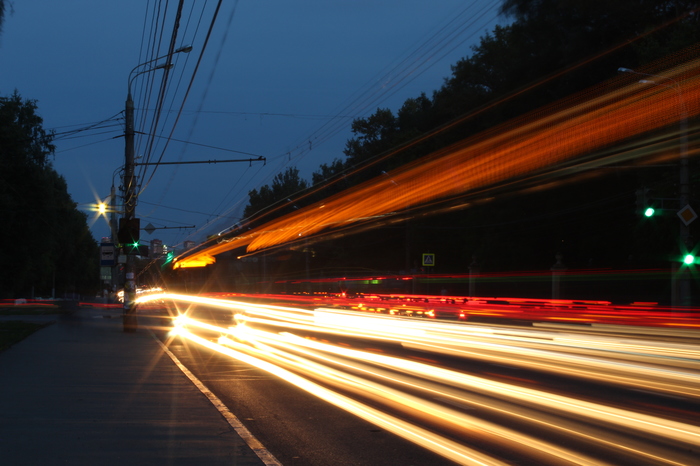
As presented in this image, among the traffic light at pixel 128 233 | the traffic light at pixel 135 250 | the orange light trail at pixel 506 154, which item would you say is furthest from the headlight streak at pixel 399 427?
the orange light trail at pixel 506 154

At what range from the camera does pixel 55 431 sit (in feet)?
25.0

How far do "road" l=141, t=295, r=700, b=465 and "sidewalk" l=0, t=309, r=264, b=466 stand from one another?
61cm

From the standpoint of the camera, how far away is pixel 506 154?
138ft

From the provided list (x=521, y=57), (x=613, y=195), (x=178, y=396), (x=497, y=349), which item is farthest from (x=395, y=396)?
(x=521, y=57)

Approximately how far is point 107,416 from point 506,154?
3628cm

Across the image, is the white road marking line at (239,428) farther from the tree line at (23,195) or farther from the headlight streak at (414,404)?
the tree line at (23,195)

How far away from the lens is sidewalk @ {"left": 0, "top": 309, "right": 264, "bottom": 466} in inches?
264

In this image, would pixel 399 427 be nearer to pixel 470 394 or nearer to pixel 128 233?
pixel 470 394

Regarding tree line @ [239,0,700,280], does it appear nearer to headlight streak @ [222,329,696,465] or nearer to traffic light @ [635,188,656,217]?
traffic light @ [635,188,656,217]

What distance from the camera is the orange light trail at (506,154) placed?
31.1 m

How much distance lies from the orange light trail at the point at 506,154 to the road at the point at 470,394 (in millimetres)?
14438

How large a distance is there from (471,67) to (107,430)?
54708 mm

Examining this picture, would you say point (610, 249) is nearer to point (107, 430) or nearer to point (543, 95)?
point (543, 95)

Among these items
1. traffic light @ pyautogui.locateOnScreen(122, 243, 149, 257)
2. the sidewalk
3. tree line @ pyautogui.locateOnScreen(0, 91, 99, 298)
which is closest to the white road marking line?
the sidewalk
